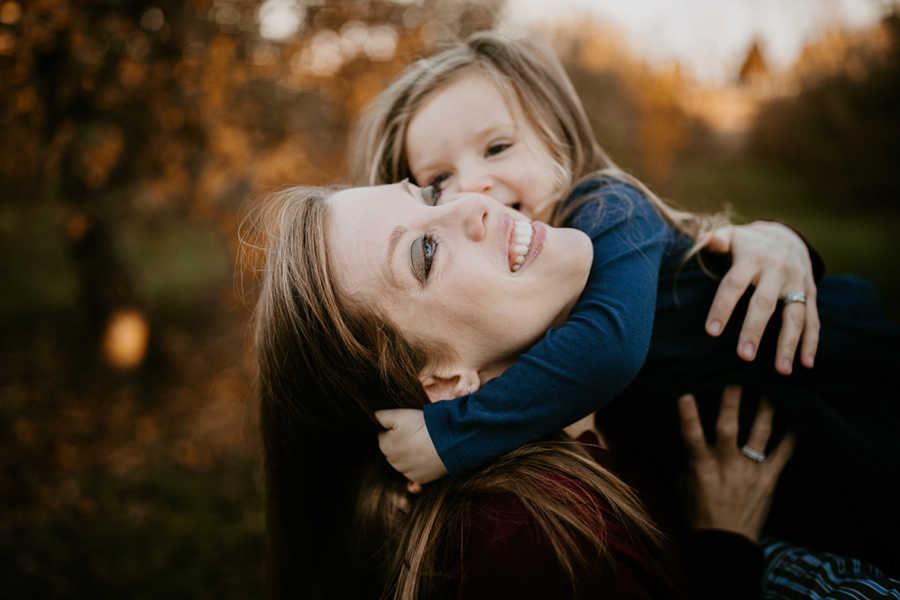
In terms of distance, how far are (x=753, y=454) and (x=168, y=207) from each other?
722 centimetres

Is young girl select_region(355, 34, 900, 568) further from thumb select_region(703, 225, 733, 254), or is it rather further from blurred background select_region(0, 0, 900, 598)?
blurred background select_region(0, 0, 900, 598)

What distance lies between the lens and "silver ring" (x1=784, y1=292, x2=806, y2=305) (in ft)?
6.13

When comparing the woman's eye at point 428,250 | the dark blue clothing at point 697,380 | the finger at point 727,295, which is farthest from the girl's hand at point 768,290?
the woman's eye at point 428,250

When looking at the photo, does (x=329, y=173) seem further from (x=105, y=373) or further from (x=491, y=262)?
(x=105, y=373)

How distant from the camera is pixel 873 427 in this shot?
6.34 ft

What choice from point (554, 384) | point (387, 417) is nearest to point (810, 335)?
point (554, 384)

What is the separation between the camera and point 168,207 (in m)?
7.07

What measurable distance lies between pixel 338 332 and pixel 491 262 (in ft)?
1.71

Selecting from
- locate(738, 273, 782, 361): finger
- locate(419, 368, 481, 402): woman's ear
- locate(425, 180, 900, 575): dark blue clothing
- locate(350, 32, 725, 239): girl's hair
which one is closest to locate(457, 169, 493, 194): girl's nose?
locate(350, 32, 725, 239): girl's hair

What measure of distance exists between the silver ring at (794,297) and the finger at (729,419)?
350mm

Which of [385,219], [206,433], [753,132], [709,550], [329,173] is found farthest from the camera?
[753,132]

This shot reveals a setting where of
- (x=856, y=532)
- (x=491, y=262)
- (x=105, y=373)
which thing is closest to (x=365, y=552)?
(x=491, y=262)

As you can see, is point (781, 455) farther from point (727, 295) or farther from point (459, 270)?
point (459, 270)

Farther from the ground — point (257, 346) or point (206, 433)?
point (257, 346)
